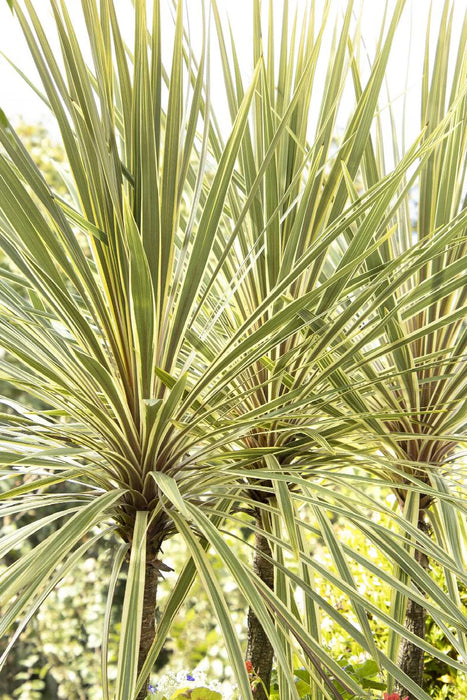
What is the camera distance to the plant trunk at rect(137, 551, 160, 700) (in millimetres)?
885

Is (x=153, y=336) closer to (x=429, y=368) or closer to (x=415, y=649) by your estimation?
(x=429, y=368)

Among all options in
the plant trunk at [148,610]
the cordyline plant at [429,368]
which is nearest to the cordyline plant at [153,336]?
Answer: the plant trunk at [148,610]

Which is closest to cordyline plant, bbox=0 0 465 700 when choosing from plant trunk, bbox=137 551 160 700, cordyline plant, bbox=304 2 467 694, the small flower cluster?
plant trunk, bbox=137 551 160 700

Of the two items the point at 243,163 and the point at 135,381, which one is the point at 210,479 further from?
the point at 243,163

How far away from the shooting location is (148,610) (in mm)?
889

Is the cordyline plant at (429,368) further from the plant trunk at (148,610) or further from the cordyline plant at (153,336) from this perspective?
the plant trunk at (148,610)

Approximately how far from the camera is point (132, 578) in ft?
2.38

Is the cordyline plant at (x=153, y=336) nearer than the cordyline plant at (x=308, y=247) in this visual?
Yes

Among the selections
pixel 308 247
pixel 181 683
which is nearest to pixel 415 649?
pixel 181 683

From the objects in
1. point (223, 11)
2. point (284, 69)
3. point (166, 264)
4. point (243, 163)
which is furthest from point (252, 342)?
point (223, 11)

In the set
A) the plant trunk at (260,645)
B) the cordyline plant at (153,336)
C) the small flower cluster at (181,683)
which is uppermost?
the cordyline plant at (153,336)

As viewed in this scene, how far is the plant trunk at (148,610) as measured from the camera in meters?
0.88

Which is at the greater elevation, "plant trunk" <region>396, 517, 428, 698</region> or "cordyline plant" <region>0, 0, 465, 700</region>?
"cordyline plant" <region>0, 0, 465, 700</region>

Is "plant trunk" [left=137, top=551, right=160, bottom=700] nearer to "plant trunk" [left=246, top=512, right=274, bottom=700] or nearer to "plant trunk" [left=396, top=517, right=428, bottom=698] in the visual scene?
"plant trunk" [left=246, top=512, right=274, bottom=700]
